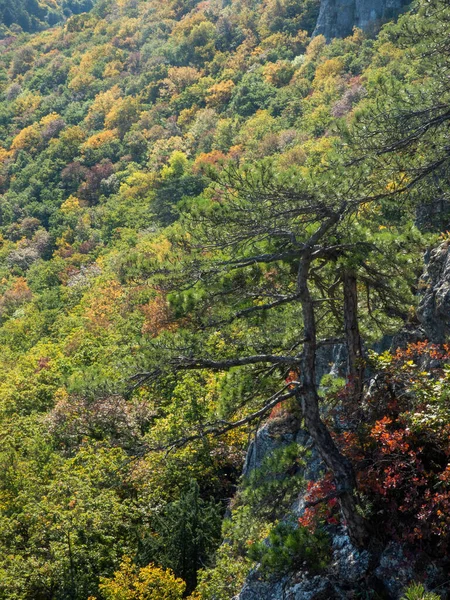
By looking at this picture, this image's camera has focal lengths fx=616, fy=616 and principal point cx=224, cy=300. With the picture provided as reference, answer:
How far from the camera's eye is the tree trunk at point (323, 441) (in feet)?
24.7

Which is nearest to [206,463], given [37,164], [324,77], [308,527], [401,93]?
[308,527]

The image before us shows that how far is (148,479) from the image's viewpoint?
1686cm

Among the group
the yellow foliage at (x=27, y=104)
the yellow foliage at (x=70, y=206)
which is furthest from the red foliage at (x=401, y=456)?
the yellow foliage at (x=27, y=104)

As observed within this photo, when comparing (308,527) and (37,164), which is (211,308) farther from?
(37,164)

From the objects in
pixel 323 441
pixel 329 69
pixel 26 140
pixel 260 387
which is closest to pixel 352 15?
pixel 329 69

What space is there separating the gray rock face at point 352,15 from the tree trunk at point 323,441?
175ft

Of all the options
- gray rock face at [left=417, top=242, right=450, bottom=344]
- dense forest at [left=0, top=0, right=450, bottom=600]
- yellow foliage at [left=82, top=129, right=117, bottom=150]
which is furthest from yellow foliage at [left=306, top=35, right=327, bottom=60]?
gray rock face at [left=417, top=242, right=450, bottom=344]

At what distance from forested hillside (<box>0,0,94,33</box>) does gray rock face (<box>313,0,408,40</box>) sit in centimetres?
7364

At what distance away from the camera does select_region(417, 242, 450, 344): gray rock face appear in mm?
8844

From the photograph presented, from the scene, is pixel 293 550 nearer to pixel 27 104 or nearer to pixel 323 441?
pixel 323 441

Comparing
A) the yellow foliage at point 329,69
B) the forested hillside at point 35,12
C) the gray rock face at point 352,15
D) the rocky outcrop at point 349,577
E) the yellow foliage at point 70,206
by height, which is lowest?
the rocky outcrop at point 349,577

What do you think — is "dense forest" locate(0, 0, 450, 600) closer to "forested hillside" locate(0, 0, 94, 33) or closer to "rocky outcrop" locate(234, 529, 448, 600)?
"rocky outcrop" locate(234, 529, 448, 600)

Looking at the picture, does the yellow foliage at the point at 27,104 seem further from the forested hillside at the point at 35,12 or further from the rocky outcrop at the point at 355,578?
the rocky outcrop at the point at 355,578

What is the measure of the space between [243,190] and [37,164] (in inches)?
2463
